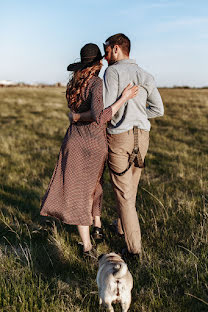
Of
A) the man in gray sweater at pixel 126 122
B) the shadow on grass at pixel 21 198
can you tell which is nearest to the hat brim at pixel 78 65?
the man in gray sweater at pixel 126 122

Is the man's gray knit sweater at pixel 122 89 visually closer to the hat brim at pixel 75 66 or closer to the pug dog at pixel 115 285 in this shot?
the hat brim at pixel 75 66

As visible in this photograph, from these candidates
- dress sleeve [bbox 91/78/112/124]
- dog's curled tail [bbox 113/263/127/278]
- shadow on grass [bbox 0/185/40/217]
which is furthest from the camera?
shadow on grass [bbox 0/185/40/217]

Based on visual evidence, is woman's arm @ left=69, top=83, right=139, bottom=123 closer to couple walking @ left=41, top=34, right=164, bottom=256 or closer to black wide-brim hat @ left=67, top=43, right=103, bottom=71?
couple walking @ left=41, top=34, right=164, bottom=256

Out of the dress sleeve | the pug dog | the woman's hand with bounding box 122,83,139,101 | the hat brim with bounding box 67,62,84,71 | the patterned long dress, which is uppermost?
the hat brim with bounding box 67,62,84,71

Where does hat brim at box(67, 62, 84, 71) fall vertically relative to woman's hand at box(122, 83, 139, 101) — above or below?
above

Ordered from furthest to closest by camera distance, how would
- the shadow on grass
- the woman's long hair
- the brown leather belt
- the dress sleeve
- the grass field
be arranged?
the shadow on grass < the brown leather belt < the woman's long hair < the dress sleeve < the grass field

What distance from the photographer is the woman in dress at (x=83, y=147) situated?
3.01 m

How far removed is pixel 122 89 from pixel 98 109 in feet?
1.11

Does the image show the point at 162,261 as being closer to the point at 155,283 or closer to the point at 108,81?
the point at 155,283

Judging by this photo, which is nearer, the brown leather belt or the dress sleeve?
the dress sleeve

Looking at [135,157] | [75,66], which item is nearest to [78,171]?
[135,157]

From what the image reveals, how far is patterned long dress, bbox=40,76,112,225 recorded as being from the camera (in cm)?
322

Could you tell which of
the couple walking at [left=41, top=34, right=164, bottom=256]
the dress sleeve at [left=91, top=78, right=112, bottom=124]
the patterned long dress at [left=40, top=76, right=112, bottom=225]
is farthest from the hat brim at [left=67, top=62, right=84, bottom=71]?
the dress sleeve at [left=91, top=78, right=112, bottom=124]

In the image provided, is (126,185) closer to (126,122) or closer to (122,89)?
(126,122)
